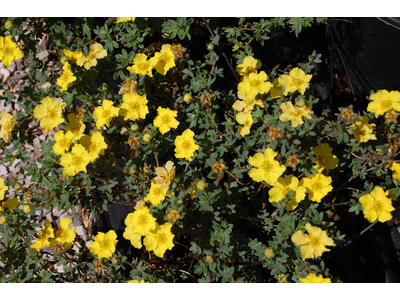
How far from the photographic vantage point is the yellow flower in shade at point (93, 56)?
86.8 inches

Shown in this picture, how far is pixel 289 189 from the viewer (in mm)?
1794

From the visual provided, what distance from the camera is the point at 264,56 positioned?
118 inches

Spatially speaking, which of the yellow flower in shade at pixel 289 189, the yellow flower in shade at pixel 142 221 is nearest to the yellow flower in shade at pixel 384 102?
the yellow flower in shade at pixel 289 189

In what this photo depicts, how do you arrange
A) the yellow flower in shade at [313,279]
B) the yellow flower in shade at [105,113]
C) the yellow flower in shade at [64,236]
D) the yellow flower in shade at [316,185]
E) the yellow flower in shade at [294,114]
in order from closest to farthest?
the yellow flower in shade at [313,279] < the yellow flower in shade at [294,114] < the yellow flower in shade at [316,185] < the yellow flower in shade at [105,113] < the yellow flower in shade at [64,236]

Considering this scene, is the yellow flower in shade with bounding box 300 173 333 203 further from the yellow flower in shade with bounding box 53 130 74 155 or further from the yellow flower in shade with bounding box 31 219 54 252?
the yellow flower in shade with bounding box 31 219 54 252

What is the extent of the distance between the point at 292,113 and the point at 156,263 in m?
1.42

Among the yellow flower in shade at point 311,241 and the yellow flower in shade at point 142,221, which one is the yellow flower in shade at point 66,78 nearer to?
the yellow flower in shade at point 142,221

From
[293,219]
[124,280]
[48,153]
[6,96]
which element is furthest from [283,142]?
[6,96]

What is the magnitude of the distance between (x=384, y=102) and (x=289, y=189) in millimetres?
683

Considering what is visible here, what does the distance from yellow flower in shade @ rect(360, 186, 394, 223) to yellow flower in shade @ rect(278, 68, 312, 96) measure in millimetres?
657

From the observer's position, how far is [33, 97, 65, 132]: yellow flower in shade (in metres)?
2.10

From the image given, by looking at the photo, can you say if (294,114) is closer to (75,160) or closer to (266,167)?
(266,167)

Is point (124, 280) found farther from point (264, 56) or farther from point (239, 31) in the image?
point (264, 56)

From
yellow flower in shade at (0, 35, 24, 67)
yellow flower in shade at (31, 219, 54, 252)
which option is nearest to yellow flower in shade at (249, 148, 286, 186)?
yellow flower in shade at (31, 219, 54, 252)
